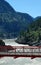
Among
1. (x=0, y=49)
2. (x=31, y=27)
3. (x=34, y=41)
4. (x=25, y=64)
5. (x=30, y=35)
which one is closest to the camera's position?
(x=0, y=49)

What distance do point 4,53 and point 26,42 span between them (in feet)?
379

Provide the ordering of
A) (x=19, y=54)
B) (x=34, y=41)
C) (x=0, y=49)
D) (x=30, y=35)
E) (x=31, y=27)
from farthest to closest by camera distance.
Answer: (x=31, y=27) → (x=30, y=35) → (x=34, y=41) → (x=0, y=49) → (x=19, y=54)

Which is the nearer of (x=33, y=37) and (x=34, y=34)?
(x=33, y=37)

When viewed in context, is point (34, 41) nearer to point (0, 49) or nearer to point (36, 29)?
point (36, 29)

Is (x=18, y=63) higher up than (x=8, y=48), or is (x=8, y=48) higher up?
(x=8, y=48)

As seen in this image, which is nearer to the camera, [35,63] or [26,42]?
[35,63]

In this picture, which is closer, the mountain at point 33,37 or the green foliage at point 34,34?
the mountain at point 33,37

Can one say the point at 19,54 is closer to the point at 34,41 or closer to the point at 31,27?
the point at 34,41

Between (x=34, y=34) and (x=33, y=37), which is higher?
(x=34, y=34)

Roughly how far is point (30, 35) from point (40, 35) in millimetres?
12631

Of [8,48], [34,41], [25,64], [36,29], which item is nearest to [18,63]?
[25,64]

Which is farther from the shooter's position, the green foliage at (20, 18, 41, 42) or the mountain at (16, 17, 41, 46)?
the green foliage at (20, 18, 41, 42)

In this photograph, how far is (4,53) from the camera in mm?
38719

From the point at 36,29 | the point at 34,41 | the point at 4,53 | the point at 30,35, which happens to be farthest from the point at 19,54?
the point at 36,29
